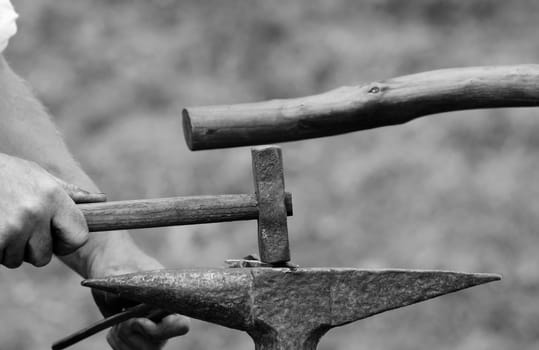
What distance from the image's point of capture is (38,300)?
16.9 feet

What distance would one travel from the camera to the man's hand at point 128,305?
2025 millimetres

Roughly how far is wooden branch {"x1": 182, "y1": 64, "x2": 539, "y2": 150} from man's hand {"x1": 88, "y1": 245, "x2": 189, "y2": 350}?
36 centimetres

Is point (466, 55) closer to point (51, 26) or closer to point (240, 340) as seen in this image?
point (240, 340)

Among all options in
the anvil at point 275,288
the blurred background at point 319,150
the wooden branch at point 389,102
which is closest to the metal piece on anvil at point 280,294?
the anvil at point 275,288

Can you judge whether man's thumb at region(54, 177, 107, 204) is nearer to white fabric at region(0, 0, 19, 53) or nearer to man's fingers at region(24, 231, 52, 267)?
man's fingers at region(24, 231, 52, 267)

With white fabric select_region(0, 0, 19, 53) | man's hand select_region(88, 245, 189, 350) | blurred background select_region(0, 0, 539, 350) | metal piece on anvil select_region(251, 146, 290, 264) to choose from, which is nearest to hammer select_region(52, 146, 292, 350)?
metal piece on anvil select_region(251, 146, 290, 264)

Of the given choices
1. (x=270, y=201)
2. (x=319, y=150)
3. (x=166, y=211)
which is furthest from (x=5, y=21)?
(x=319, y=150)

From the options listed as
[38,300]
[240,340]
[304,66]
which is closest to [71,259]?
[240,340]

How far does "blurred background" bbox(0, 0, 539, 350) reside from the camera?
4.82 m

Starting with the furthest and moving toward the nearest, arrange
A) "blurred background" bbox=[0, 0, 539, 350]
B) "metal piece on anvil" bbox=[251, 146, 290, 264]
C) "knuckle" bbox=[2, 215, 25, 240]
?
"blurred background" bbox=[0, 0, 539, 350]
"metal piece on anvil" bbox=[251, 146, 290, 264]
"knuckle" bbox=[2, 215, 25, 240]

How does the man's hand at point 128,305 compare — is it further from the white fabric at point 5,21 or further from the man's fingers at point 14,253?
the white fabric at point 5,21

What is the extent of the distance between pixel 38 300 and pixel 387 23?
241 centimetres

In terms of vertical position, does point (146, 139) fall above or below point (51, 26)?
below

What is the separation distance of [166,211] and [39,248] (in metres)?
0.22
